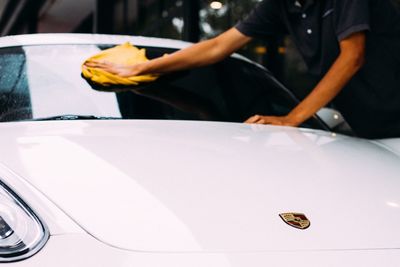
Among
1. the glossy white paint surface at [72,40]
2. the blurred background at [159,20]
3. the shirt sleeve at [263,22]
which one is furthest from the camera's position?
the blurred background at [159,20]

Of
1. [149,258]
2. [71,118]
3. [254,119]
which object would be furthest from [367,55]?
[149,258]

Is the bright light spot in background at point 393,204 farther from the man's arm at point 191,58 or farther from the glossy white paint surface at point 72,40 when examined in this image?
the glossy white paint surface at point 72,40

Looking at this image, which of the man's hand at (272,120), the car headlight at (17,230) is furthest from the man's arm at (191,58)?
the car headlight at (17,230)

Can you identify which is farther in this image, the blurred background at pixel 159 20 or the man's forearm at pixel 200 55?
the blurred background at pixel 159 20

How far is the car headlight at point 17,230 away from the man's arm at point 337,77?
1.12 meters

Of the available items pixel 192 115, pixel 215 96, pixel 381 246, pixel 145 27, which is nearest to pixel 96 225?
pixel 381 246

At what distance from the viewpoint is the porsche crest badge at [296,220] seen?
1.40 meters

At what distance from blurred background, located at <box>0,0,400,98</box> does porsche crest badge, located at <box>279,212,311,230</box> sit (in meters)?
A: 1.68

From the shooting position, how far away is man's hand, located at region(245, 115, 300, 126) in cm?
229

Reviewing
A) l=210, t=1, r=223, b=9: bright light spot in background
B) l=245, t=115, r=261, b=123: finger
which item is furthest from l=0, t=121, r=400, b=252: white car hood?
l=210, t=1, r=223, b=9: bright light spot in background

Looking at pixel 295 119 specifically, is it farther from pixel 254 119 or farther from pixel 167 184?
pixel 167 184

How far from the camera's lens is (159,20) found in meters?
10.4

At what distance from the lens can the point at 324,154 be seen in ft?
6.23

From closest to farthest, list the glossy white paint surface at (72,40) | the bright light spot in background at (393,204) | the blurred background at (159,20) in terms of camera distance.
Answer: the bright light spot in background at (393,204) → the glossy white paint surface at (72,40) → the blurred background at (159,20)
